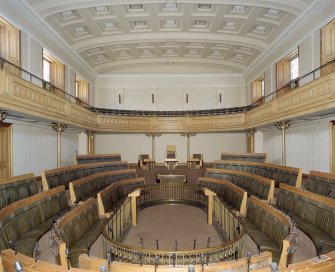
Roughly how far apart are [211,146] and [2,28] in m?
11.5

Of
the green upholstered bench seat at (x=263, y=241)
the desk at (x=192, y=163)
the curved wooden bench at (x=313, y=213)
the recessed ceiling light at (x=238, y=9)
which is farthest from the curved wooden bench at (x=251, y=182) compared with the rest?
the recessed ceiling light at (x=238, y=9)

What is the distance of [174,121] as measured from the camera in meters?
13.5

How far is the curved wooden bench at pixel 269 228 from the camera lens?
3266mm

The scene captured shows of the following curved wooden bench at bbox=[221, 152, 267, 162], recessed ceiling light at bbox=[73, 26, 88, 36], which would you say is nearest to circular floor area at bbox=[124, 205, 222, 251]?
curved wooden bench at bbox=[221, 152, 267, 162]

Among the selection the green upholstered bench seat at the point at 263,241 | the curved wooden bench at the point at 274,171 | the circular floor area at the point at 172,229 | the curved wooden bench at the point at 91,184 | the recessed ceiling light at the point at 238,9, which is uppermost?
the recessed ceiling light at the point at 238,9

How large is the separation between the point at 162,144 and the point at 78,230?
11.2m

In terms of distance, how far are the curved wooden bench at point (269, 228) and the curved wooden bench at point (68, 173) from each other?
4826mm

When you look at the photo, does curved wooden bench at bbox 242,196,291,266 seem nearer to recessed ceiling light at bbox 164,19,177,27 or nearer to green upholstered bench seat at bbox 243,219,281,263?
green upholstered bench seat at bbox 243,219,281,263

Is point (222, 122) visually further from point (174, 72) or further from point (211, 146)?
point (174, 72)

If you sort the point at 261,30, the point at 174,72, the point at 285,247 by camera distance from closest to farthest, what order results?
the point at 285,247 → the point at 261,30 → the point at 174,72

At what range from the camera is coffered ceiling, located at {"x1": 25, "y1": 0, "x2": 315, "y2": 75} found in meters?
8.40

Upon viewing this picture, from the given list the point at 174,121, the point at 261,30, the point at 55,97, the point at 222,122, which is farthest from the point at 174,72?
the point at 55,97

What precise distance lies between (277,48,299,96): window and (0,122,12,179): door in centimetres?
1031

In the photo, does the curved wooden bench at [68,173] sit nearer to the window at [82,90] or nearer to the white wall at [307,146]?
Result: the window at [82,90]
